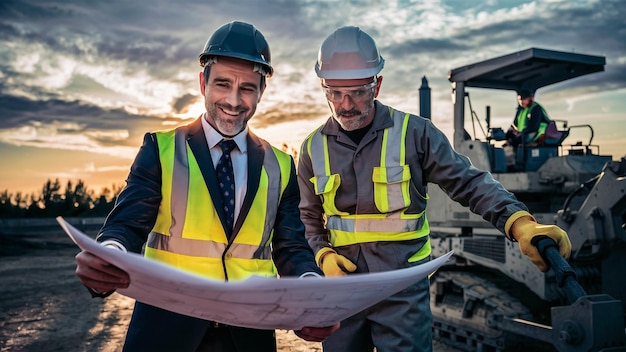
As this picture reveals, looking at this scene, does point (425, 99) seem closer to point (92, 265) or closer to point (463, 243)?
point (463, 243)

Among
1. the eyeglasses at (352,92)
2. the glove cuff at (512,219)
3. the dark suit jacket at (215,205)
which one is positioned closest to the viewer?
the dark suit jacket at (215,205)

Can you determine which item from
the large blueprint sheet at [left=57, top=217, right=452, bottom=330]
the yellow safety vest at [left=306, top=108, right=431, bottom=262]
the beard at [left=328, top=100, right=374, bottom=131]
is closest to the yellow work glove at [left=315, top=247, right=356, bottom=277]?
the yellow safety vest at [left=306, top=108, right=431, bottom=262]

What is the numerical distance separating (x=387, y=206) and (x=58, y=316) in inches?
332

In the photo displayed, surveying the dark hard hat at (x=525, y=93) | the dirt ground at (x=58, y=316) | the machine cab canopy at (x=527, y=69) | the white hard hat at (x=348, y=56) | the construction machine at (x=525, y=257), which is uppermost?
the machine cab canopy at (x=527, y=69)

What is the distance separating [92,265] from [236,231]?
0.63m

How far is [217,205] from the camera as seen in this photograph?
7.06 ft

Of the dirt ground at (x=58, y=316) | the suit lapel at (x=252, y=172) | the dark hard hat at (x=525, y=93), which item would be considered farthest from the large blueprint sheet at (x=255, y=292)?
the dark hard hat at (x=525, y=93)

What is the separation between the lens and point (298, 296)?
63.2 inches

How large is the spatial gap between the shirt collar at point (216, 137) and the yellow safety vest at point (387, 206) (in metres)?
0.98

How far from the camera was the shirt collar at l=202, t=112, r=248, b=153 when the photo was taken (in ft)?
7.61

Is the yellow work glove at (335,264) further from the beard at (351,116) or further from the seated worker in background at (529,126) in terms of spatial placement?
the seated worker in background at (529,126)

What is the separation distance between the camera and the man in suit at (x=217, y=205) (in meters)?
2.08

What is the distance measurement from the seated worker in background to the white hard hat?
19.5 feet

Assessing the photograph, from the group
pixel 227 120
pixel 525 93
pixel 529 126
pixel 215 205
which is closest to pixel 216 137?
pixel 227 120
